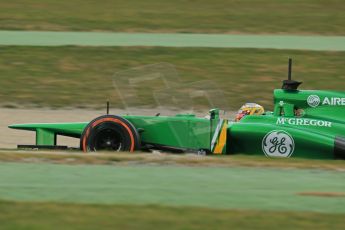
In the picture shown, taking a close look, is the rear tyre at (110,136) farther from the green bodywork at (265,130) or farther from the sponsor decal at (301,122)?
the sponsor decal at (301,122)

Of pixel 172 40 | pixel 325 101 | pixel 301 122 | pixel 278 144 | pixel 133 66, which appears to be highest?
pixel 172 40

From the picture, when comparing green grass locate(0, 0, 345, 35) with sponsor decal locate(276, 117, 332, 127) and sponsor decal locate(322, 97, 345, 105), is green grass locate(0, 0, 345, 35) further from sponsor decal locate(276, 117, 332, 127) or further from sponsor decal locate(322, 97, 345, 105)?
sponsor decal locate(276, 117, 332, 127)

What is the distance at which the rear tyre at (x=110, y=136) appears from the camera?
11086 mm

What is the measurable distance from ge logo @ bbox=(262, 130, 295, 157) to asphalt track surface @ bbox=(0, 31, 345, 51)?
9904 millimetres

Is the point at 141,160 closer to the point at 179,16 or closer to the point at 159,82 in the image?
the point at 159,82

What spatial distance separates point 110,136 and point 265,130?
1.94 metres

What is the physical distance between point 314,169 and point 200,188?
73.1 inches

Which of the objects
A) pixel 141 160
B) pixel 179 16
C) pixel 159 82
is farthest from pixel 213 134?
pixel 179 16

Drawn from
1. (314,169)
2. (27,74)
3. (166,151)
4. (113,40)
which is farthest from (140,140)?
(113,40)

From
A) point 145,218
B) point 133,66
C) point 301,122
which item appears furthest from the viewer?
point 133,66

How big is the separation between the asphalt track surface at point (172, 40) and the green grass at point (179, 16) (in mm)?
754

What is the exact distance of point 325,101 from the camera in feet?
38.5

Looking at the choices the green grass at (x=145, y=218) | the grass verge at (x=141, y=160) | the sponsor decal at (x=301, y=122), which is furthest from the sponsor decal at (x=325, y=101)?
the green grass at (x=145, y=218)

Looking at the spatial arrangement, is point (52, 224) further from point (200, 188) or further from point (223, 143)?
point (223, 143)
